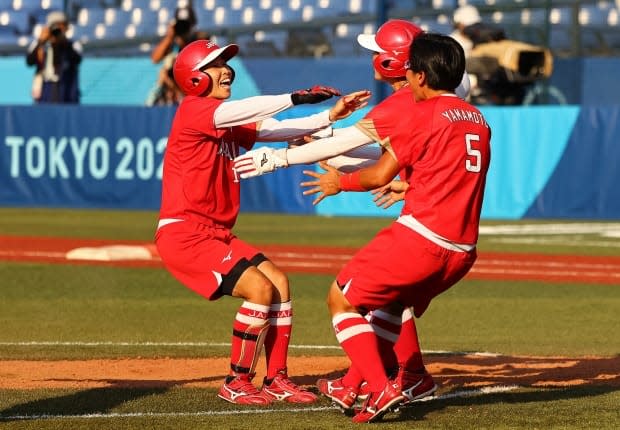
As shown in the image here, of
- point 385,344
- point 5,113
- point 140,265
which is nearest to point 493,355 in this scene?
point 385,344

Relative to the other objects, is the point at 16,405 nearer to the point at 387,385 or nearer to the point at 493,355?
the point at 387,385

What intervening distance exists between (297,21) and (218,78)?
21914mm

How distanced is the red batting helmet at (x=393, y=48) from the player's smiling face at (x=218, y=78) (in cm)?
91

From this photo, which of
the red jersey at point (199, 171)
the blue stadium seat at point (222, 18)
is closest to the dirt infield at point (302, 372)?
the red jersey at point (199, 171)

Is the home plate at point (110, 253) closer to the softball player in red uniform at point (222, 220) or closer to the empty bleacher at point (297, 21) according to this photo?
the softball player in red uniform at point (222, 220)

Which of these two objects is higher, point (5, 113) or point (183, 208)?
point (183, 208)

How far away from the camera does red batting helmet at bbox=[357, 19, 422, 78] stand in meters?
8.05

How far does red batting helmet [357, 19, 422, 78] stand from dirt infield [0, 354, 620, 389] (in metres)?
2.01

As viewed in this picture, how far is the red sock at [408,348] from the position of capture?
8133mm

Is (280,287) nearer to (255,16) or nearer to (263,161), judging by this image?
(263,161)

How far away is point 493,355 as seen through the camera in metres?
10.4

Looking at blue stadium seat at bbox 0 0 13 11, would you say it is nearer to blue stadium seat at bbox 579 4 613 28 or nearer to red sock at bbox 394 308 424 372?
blue stadium seat at bbox 579 4 613 28

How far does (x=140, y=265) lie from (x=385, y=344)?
954 cm

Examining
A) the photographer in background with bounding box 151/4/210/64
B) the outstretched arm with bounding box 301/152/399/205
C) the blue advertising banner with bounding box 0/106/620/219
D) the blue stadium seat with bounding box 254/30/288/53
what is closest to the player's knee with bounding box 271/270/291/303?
the outstretched arm with bounding box 301/152/399/205
